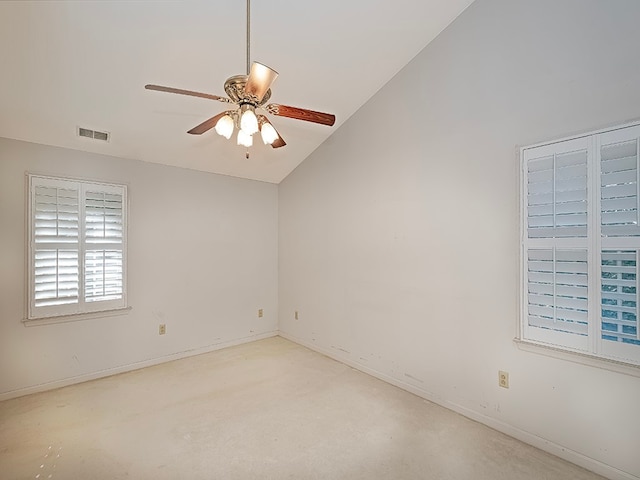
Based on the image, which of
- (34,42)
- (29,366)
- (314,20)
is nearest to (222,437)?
(29,366)

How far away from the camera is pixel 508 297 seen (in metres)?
2.34

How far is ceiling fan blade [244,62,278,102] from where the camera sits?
5.18ft

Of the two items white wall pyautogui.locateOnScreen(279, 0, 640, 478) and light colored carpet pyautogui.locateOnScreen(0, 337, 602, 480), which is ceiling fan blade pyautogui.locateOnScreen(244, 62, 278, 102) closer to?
white wall pyautogui.locateOnScreen(279, 0, 640, 478)

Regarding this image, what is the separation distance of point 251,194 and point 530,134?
11.0 ft

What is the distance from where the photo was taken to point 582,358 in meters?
1.99

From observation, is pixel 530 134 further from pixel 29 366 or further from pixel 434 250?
pixel 29 366

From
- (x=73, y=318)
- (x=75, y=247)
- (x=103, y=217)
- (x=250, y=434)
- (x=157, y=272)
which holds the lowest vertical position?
(x=250, y=434)

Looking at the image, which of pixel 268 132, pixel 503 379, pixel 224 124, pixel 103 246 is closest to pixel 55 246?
pixel 103 246

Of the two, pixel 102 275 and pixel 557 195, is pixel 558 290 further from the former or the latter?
pixel 102 275

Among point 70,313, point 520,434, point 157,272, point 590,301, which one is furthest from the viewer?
point 157,272

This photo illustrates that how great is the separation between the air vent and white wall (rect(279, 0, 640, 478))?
2.33 m

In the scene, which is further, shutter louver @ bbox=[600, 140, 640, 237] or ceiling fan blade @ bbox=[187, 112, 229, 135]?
ceiling fan blade @ bbox=[187, 112, 229, 135]

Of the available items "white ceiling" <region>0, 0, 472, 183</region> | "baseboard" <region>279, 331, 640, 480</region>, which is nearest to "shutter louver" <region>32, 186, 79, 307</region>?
"white ceiling" <region>0, 0, 472, 183</region>

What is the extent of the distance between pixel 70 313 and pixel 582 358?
4.23m
